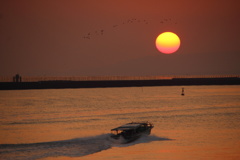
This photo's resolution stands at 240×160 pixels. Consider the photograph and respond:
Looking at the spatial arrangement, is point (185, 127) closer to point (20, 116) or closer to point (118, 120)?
point (118, 120)

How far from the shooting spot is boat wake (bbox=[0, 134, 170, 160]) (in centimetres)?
3956

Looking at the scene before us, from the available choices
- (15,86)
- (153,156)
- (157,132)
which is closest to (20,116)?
(157,132)

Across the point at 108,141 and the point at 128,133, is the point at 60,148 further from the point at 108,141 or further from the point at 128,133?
the point at 128,133

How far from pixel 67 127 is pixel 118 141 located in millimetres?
15576

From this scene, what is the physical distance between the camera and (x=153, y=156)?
3869 centimetres

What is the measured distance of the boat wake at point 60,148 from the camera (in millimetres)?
39562

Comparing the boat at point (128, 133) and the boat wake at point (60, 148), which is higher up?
the boat at point (128, 133)

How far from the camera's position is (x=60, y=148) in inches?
1672

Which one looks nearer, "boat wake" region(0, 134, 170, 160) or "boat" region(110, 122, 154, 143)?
"boat wake" region(0, 134, 170, 160)

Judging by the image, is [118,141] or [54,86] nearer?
[118,141]

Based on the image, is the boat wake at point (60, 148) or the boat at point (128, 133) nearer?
the boat wake at point (60, 148)

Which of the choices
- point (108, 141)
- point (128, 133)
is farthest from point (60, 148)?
point (128, 133)

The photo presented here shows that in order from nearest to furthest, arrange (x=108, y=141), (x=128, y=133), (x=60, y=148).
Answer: (x=60, y=148) < (x=108, y=141) < (x=128, y=133)

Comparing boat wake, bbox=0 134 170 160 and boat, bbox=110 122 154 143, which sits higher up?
boat, bbox=110 122 154 143
